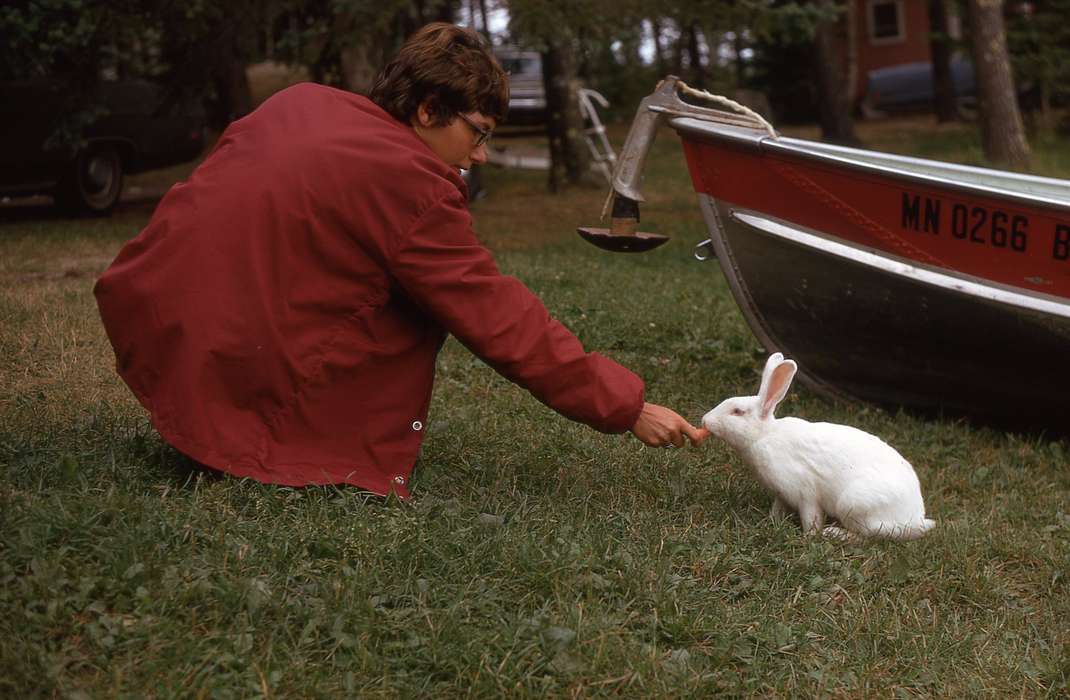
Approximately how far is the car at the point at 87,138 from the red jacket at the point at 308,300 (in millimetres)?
8208

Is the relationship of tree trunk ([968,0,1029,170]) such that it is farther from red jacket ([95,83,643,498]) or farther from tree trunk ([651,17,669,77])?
tree trunk ([651,17,669,77])

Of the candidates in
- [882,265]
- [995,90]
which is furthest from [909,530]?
[995,90]

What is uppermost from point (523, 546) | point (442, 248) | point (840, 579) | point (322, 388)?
point (442, 248)

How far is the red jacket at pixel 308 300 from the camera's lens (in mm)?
3604

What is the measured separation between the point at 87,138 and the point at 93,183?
0.72 meters

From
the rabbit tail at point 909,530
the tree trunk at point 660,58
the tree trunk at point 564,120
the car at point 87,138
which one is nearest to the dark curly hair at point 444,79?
the rabbit tail at point 909,530

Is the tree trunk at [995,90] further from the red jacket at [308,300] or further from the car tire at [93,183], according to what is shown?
the red jacket at [308,300]

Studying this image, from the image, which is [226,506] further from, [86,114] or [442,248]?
[86,114]

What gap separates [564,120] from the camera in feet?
49.0

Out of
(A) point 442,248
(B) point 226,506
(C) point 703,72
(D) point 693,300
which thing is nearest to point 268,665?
(B) point 226,506

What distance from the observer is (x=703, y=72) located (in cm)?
3020

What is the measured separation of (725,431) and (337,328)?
1.44m

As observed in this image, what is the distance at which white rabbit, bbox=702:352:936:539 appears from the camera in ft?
13.6

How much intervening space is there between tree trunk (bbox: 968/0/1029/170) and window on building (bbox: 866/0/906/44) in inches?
Result: 783
